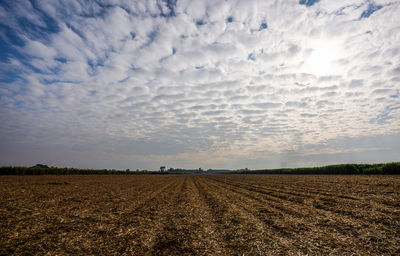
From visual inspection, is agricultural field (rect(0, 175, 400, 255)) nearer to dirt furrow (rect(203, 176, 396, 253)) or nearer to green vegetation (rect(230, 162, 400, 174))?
dirt furrow (rect(203, 176, 396, 253))

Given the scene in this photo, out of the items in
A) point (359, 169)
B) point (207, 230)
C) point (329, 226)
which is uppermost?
point (359, 169)

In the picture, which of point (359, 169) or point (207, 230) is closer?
point (207, 230)

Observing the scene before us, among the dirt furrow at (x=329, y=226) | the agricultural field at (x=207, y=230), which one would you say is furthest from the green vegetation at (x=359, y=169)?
the dirt furrow at (x=329, y=226)

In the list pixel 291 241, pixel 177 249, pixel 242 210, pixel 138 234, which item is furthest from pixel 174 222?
pixel 291 241

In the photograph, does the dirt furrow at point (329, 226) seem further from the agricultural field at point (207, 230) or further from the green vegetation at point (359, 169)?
the green vegetation at point (359, 169)

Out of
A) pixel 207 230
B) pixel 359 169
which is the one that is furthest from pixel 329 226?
pixel 359 169

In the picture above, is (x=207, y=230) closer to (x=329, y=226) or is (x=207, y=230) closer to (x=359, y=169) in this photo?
(x=329, y=226)

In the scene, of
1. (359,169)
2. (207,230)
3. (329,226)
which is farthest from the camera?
(359,169)

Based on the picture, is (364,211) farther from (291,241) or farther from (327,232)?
(291,241)

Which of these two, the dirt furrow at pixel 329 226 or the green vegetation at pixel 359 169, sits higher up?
the green vegetation at pixel 359 169

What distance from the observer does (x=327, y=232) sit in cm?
780

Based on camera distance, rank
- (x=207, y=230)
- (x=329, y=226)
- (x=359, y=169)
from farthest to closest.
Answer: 1. (x=359, y=169)
2. (x=207, y=230)
3. (x=329, y=226)

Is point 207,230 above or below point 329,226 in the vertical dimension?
below

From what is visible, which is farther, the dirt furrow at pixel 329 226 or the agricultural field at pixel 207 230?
the dirt furrow at pixel 329 226
